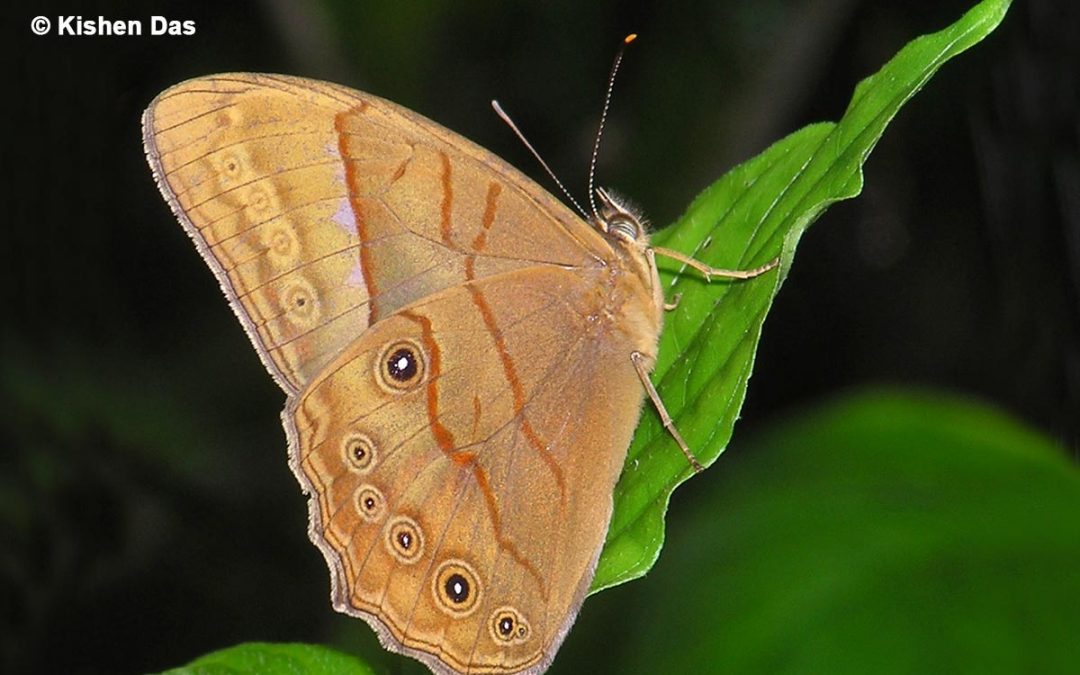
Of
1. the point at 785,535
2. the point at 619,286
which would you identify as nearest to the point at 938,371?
the point at 785,535

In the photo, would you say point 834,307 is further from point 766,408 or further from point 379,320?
point 379,320

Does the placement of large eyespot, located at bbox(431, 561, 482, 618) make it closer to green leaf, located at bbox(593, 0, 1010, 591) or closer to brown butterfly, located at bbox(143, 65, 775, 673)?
brown butterfly, located at bbox(143, 65, 775, 673)

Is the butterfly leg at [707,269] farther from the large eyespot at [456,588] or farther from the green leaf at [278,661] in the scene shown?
the green leaf at [278,661]

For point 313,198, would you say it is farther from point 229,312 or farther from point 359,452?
point 229,312

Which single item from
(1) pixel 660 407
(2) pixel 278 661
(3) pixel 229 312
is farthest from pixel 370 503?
(3) pixel 229 312
